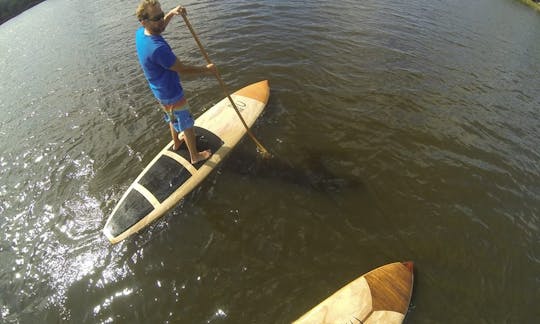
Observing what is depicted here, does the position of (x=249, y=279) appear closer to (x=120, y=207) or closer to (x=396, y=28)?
(x=120, y=207)

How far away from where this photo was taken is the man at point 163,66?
4.79 metres

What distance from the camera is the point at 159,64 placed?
205 inches

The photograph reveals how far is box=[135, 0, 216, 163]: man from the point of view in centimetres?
479

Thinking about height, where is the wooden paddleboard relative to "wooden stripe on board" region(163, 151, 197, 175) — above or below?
below

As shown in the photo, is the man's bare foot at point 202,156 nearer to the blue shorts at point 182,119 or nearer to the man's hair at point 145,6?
the blue shorts at point 182,119

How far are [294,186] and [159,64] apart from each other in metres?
3.68

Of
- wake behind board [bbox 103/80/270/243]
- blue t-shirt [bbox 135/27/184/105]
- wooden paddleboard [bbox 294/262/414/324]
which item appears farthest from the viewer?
wake behind board [bbox 103/80/270/243]

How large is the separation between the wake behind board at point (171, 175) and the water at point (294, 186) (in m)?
0.29

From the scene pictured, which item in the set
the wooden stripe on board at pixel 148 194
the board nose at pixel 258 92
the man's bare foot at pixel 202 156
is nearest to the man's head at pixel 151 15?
the man's bare foot at pixel 202 156

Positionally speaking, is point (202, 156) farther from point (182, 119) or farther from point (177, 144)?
point (182, 119)

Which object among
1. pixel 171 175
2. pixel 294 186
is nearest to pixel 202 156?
pixel 171 175

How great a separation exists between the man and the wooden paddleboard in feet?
13.2

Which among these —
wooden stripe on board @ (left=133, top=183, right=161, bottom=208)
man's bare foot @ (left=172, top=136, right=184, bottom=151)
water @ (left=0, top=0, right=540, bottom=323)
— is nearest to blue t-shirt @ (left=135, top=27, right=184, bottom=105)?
man's bare foot @ (left=172, top=136, right=184, bottom=151)

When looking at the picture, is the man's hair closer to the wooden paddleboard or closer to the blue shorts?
the blue shorts
